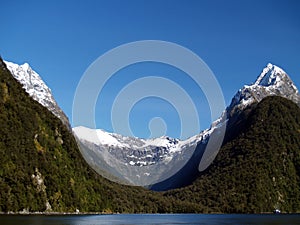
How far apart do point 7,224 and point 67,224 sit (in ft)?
69.6

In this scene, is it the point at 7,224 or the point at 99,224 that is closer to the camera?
the point at 7,224

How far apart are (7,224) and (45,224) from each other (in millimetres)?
11109

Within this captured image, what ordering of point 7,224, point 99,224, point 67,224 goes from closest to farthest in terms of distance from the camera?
1. point 7,224
2. point 67,224
3. point 99,224

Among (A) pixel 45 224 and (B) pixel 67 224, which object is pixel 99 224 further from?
(A) pixel 45 224

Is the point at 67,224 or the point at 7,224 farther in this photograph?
the point at 67,224

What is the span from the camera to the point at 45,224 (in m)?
139

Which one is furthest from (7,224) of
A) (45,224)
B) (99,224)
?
(99,224)

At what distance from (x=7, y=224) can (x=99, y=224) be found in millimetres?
36757

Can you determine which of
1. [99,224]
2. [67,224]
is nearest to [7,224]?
[67,224]

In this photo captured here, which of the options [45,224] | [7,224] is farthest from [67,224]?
[7,224]

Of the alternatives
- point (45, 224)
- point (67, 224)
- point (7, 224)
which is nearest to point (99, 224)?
point (67, 224)

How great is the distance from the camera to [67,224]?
14838 centimetres

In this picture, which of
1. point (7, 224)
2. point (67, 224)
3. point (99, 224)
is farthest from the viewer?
point (99, 224)

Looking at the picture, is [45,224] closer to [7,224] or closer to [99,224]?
[7,224]
